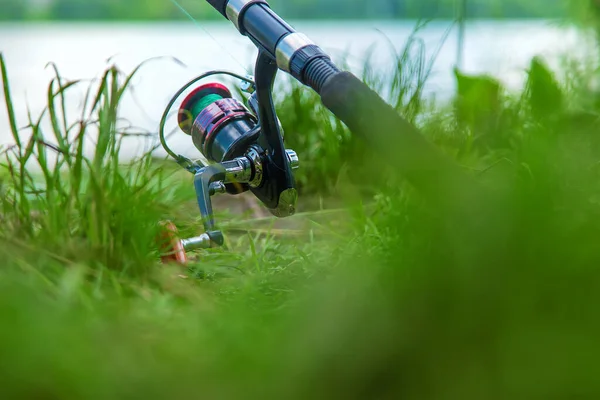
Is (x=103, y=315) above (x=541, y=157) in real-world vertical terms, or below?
below

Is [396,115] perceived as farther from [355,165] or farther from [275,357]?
[355,165]

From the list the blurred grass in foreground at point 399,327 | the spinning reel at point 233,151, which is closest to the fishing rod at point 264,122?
the spinning reel at point 233,151

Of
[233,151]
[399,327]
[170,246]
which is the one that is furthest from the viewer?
[233,151]

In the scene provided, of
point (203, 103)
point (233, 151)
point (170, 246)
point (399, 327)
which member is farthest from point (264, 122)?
point (399, 327)

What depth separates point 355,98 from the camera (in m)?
1.28


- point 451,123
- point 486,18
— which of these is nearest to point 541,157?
point 451,123

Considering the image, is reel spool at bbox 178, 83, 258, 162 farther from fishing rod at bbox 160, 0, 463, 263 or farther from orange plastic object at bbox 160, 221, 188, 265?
orange plastic object at bbox 160, 221, 188, 265

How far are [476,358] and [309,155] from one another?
2109 millimetres

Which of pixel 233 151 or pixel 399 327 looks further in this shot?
pixel 233 151

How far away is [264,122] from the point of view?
172 centimetres

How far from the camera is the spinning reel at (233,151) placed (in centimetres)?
159

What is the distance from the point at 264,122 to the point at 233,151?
121 mm

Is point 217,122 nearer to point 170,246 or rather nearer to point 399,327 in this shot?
point 170,246

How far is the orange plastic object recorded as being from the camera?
1502 mm
